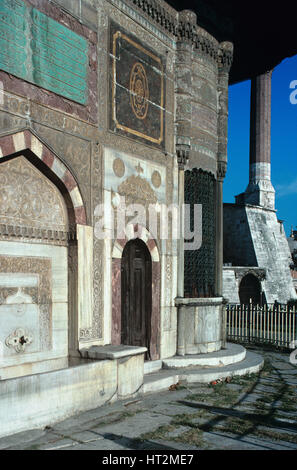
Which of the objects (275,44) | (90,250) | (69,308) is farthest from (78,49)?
(275,44)

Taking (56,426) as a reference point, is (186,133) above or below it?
above

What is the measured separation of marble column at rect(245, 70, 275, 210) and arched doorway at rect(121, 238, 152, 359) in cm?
2573

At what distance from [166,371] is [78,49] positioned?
5743 mm

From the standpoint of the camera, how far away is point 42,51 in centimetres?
648

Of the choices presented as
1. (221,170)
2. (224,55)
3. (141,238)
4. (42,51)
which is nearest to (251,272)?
(221,170)

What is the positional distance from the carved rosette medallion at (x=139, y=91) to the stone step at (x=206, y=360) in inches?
183

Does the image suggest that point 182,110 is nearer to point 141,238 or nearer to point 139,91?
point 139,91

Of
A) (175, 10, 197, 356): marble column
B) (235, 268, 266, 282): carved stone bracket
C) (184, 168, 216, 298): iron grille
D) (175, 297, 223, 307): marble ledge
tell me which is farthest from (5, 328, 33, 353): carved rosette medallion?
(235, 268, 266, 282): carved stone bracket

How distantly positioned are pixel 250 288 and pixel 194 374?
20859mm

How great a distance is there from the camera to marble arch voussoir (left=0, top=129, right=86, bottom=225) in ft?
19.5

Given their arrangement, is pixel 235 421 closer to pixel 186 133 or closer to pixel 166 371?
pixel 166 371

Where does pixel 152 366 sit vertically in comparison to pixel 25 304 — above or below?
below

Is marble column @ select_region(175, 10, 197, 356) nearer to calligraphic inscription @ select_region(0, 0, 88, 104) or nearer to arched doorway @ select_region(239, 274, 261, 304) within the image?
calligraphic inscription @ select_region(0, 0, 88, 104)

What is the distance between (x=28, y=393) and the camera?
5.21 m
